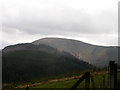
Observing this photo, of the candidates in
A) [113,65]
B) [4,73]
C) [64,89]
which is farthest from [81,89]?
[4,73]

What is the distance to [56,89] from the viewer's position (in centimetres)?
3133

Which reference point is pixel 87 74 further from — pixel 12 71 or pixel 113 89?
pixel 12 71

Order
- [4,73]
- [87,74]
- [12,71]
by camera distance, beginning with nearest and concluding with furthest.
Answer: [87,74], [4,73], [12,71]

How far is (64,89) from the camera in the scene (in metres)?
30.3

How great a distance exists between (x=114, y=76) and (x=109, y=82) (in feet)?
0.90

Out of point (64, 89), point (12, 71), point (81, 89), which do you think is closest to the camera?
point (81, 89)

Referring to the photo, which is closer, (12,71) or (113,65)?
(113,65)

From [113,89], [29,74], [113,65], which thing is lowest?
[29,74]

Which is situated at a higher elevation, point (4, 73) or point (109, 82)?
point (109, 82)

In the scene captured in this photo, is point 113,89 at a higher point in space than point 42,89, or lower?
higher

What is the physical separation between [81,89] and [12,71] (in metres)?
173

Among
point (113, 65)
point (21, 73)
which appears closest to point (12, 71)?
point (21, 73)

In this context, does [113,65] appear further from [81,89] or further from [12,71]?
[12,71]

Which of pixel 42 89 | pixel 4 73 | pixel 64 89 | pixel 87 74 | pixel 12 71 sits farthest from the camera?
Answer: pixel 12 71
